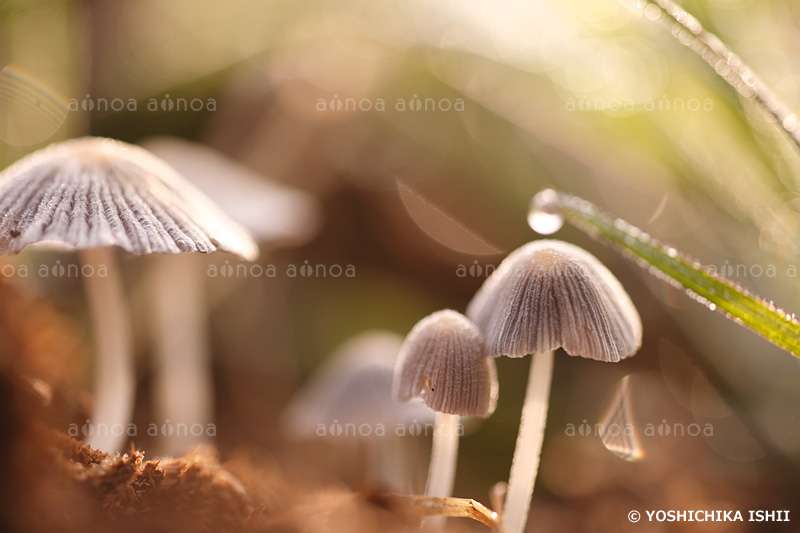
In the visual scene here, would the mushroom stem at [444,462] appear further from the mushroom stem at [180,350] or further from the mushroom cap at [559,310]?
the mushroom stem at [180,350]

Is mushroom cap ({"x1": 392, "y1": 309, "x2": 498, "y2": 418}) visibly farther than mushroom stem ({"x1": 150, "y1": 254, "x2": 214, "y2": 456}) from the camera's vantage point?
No

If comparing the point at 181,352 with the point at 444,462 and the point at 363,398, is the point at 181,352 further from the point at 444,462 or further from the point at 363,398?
the point at 444,462

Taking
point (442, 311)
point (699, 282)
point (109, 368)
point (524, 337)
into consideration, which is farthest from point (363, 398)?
point (699, 282)

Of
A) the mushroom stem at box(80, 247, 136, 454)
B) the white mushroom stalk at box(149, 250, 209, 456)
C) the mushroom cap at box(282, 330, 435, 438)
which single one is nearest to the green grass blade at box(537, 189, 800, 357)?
the mushroom stem at box(80, 247, 136, 454)

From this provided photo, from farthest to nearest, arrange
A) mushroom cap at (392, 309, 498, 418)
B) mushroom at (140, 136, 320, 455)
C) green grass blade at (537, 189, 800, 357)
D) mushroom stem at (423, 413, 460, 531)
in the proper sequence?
mushroom at (140, 136, 320, 455) → mushroom stem at (423, 413, 460, 531) → mushroom cap at (392, 309, 498, 418) → green grass blade at (537, 189, 800, 357)

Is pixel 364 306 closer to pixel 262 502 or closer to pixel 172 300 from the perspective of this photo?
pixel 172 300

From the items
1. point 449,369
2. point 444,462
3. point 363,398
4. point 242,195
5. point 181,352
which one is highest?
point 242,195

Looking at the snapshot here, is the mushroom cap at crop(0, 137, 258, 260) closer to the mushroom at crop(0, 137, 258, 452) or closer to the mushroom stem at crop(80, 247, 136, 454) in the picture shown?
the mushroom at crop(0, 137, 258, 452)
